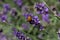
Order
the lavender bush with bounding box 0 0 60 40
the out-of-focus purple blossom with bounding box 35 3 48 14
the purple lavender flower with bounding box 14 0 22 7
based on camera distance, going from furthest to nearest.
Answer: the purple lavender flower with bounding box 14 0 22 7, the lavender bush with bounding box 0 0 60 40, the out-of-focus purple blossom with bounding box 35 3 48 14

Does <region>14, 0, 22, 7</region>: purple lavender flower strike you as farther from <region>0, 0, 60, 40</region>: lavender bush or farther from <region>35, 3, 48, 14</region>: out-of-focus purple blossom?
<region>35, 3, 48, 14</region>: out-of-focus purple blossom

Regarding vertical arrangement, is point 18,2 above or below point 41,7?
above

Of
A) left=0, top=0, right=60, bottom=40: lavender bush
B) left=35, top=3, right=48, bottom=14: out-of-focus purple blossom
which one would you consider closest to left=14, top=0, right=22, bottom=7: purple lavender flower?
left=0, top=0, right=60, bottom=40: lavender bush

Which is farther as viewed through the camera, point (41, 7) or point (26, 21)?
point (26, 21)

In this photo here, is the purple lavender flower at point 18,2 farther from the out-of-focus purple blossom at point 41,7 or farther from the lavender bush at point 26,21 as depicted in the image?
the out-of-focus purple blossom at point 41,7

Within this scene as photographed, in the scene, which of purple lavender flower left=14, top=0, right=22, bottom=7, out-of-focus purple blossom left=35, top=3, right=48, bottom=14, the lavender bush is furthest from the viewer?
purple lavender flower left=14, top=0, right=22, bottom=7

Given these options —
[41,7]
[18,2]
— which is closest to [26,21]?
[18,2]

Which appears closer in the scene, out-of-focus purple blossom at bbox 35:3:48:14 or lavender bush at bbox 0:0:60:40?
out-of-focus purple blossom at bbox 35:3:48:14

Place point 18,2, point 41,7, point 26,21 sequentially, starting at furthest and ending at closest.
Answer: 1. point 18,2
2. point 26,21
3. point 41,7

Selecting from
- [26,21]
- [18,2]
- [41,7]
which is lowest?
[41,7]

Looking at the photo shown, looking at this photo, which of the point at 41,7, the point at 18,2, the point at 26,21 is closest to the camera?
the point at 41,7

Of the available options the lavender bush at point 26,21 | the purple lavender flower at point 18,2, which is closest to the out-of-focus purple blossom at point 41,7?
the lavender bush at point 26,21

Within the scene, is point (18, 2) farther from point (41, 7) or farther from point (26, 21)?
point (41, 7)
